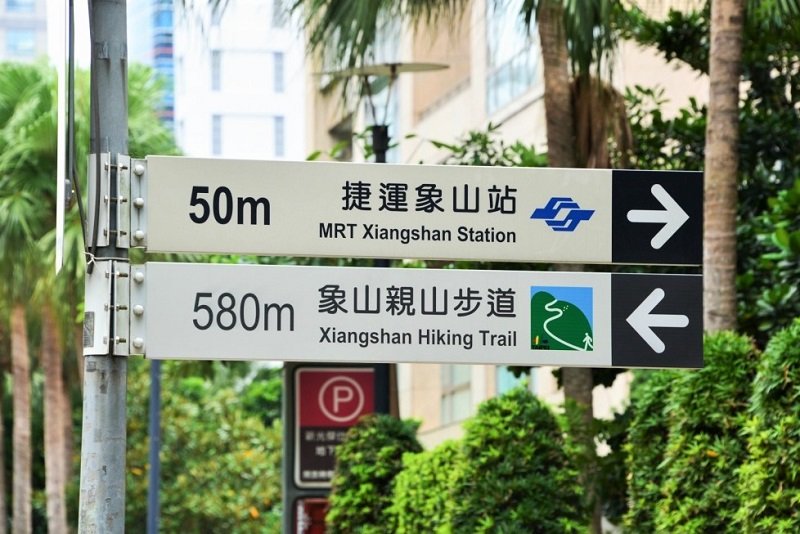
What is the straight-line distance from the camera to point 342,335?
19.5 feet

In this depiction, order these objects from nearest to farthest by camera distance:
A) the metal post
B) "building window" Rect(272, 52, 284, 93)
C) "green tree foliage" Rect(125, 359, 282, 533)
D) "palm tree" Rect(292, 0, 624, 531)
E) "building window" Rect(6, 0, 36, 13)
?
"palm tree" Rect(292, 0, 624, 531), the metal post, "green tree foliage" Rect(125, 359, 282, 533), "building window" Rect(272, 52, 284, 93), "building window" Rect(6, 0, 36, 13)

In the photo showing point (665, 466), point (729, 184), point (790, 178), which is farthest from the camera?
point (790, 178)

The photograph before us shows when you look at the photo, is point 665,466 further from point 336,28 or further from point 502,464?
point 336,28

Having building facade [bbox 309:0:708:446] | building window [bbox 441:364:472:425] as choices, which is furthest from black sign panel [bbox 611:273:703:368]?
building window [bbox 441:364:472:425]

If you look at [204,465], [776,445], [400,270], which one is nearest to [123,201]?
[400,270]

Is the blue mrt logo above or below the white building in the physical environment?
below

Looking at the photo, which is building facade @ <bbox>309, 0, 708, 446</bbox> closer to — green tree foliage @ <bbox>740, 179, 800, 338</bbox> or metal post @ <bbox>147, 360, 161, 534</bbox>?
metal post @ <bbox>147, 360, 161, 534</bbox>

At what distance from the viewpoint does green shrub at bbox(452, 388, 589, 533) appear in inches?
402

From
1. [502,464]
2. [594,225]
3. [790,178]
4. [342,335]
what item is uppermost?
[790,178]

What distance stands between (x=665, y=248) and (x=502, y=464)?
441 centimetres

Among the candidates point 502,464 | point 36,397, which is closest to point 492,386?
point 36,397

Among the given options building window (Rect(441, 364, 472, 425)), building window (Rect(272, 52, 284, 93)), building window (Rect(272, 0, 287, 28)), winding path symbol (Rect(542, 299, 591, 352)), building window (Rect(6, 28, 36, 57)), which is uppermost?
building window (Rect(6, 28, 36, 57))

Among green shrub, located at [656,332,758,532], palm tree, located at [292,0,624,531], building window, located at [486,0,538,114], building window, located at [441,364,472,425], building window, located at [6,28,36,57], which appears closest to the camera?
green shrub, located at [656,332,758,532]

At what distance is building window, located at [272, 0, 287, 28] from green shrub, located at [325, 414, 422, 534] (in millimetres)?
3469
